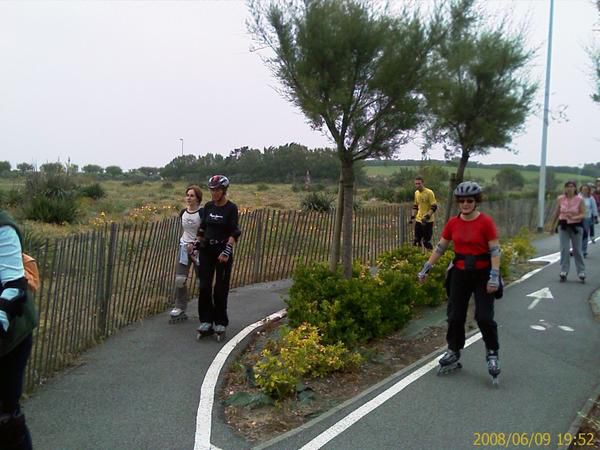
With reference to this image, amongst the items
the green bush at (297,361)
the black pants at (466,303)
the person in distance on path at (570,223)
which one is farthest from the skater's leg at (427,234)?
the black pants at (466,303)

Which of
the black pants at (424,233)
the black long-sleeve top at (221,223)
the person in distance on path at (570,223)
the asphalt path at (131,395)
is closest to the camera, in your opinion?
the asphalt path at (131,395)

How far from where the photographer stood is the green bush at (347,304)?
6.55 m

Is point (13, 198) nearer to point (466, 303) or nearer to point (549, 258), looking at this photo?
point (549, 258)

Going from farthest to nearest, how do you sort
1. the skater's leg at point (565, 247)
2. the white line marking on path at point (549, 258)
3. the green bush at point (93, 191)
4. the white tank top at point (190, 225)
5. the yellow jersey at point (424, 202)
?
the green bush at point (93, 191) → the white line marking on path at point (549, 258) → the yellow jersey at point (424, 202) → the skater's leg at point (565, 247) → the white tank top at point (190, 225)

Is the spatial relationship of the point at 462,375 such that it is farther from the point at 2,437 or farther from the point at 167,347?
the point at 2,437

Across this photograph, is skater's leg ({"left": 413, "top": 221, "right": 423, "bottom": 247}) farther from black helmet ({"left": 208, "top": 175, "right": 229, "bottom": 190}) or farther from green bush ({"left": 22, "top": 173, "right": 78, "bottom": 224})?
green bush ({"left": 22, "top": 173, "right": 78, "bottom": 224})

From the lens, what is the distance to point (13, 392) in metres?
3.55

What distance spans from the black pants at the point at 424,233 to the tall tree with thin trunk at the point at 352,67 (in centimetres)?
543

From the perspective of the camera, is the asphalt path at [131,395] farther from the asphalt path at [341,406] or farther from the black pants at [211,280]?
the black pants at [211,280]

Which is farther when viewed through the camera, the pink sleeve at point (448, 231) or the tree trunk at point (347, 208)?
the tree trunk at point (347, 208)

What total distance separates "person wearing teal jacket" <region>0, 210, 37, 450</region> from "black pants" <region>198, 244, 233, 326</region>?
3231 mm

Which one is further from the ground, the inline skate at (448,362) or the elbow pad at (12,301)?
the elbow pad at (12,301)

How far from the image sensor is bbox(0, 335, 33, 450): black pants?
351 cm

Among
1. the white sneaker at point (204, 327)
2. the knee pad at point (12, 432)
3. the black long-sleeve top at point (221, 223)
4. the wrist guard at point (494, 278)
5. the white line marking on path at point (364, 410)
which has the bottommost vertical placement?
the white line marking on path at point (364, 410)
